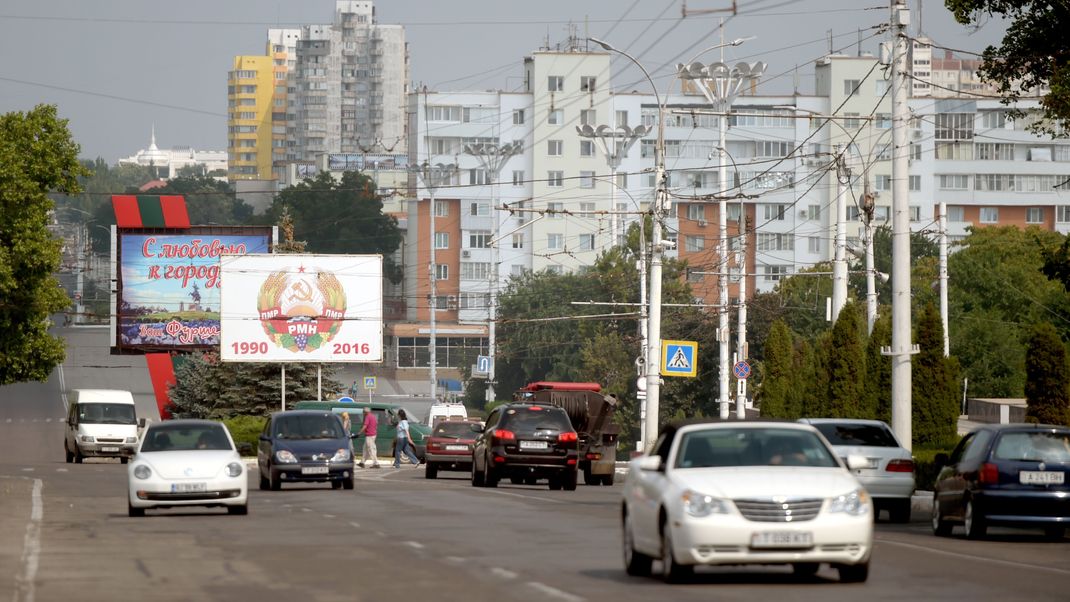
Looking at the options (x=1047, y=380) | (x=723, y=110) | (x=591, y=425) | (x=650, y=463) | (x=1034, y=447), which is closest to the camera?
(x=650, y=463)

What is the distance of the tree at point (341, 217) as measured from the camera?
519ft

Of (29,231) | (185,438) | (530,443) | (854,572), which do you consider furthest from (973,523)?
(29,231)

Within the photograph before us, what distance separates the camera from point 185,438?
28.0 m

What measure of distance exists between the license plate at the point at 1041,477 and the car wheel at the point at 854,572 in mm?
7884

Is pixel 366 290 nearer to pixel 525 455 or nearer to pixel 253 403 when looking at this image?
pixel 253 403

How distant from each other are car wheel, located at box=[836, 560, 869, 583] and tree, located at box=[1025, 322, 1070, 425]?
2103cm

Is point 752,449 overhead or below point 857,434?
overhead

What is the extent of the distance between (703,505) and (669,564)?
824 mm

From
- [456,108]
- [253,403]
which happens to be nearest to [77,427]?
[253,403]

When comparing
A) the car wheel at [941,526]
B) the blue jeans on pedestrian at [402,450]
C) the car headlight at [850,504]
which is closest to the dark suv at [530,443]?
the car wheel at [941,526]

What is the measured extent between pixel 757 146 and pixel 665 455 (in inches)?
5401

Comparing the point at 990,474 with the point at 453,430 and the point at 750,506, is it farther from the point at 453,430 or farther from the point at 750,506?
the point at 453,430

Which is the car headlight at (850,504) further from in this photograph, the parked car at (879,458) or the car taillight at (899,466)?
the car taillight at (899,466)

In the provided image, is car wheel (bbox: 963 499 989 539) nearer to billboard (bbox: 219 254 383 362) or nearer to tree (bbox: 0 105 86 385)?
tree (bbox: 0 105 86 385)
